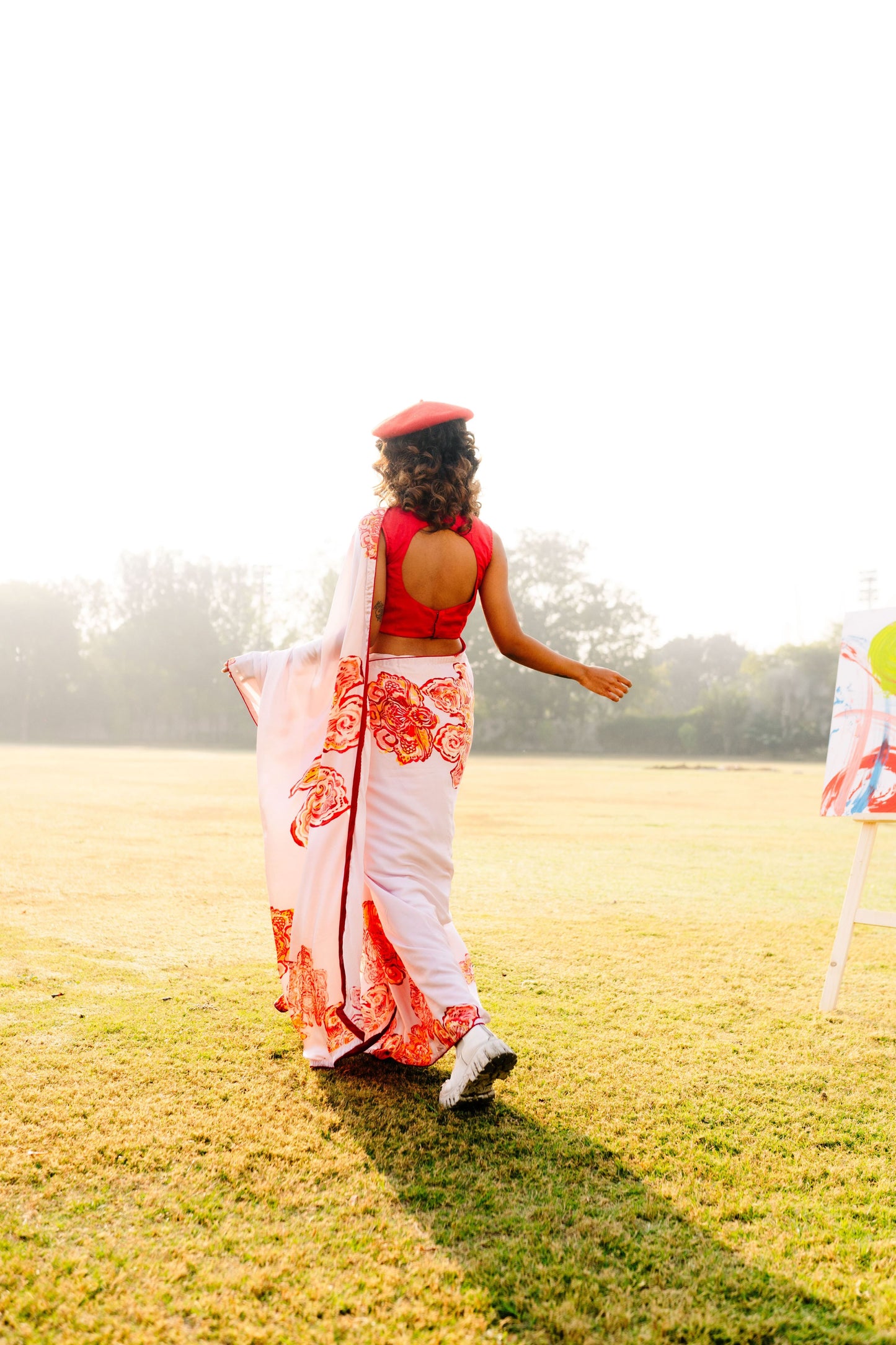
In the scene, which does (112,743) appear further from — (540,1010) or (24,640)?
(540,1010)

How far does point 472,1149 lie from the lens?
2736 mm

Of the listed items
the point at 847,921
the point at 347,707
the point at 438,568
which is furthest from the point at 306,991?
the point at 847,921

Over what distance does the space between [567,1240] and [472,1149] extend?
1.72 ft

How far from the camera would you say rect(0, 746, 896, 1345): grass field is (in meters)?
2.01

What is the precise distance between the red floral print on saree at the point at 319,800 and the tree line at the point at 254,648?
159 feet

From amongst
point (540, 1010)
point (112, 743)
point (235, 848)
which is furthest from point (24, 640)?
point (540, 1010)

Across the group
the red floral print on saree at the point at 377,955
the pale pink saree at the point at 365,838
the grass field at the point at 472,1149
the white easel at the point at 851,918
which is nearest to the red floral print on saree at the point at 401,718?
the pale pink saree at the point at 365,838

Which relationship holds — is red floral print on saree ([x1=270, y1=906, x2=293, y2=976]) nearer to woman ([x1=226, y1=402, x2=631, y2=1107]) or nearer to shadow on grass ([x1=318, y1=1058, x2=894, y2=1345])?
woman ([x1=226, y1=402, x2=631, y2=1107])

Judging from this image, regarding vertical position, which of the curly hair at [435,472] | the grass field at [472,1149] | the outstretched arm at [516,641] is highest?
the curly hair at [435,472]

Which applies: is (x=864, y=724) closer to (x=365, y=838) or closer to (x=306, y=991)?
(x=365, y=838)

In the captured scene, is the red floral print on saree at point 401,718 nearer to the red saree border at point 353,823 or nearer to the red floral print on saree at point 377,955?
the red saree border at point 353,823

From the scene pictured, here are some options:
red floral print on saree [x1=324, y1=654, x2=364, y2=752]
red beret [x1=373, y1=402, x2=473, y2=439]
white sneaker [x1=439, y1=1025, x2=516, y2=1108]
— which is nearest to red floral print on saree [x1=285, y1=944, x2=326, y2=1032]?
white sneaker [x1=439, y1=1025, x2=516, y2=1108]

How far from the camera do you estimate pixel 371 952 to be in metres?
3.50

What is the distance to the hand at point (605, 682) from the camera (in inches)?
140
